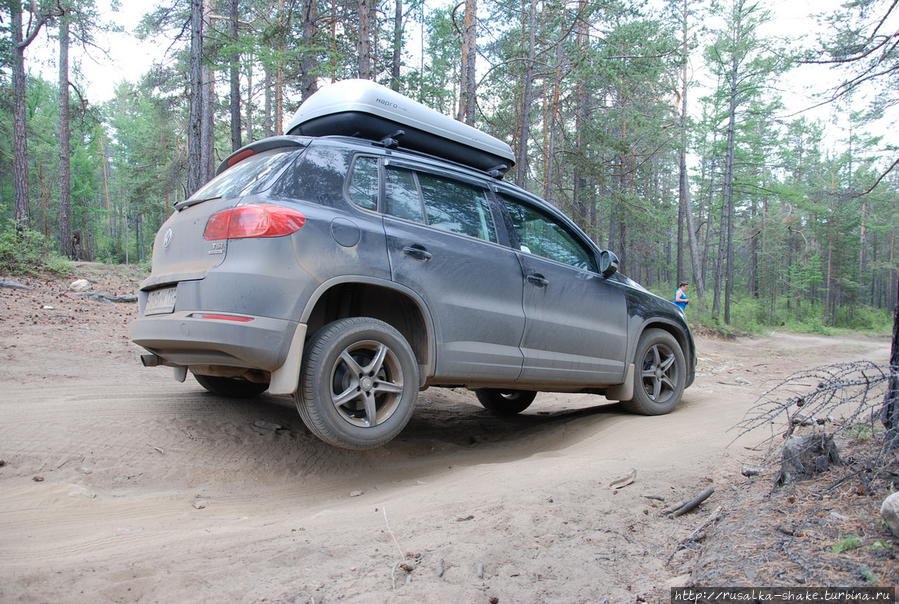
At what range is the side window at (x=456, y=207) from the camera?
3.66 meters

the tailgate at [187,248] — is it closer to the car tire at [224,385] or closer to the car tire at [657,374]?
the car tire at [224,385]

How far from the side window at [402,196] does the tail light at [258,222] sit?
680 mm

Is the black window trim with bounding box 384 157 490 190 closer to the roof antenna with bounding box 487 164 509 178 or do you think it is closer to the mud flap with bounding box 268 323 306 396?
the roof antenna with bounding box 487 164 509 178

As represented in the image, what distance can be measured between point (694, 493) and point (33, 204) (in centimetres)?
4457

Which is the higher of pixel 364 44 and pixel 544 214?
pixel 364 44

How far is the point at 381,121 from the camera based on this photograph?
383 centimetres

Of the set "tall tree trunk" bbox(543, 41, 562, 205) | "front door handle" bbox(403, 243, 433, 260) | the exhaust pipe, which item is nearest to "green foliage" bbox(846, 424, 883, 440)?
"front door handle" bbox(403, 243, 433, 260)

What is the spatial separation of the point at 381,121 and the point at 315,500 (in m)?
2.63

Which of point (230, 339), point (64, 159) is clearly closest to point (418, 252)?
point (230, 339)

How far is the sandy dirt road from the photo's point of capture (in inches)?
76.8

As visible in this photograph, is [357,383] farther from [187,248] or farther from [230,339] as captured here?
[187,248]

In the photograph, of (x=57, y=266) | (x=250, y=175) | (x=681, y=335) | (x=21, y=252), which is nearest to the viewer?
(x=250, y=175)

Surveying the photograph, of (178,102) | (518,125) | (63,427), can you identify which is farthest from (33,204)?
(63,427)

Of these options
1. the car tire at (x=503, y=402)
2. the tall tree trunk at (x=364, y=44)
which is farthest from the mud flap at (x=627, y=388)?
the tall tree trunk at (x=364, y=44)
